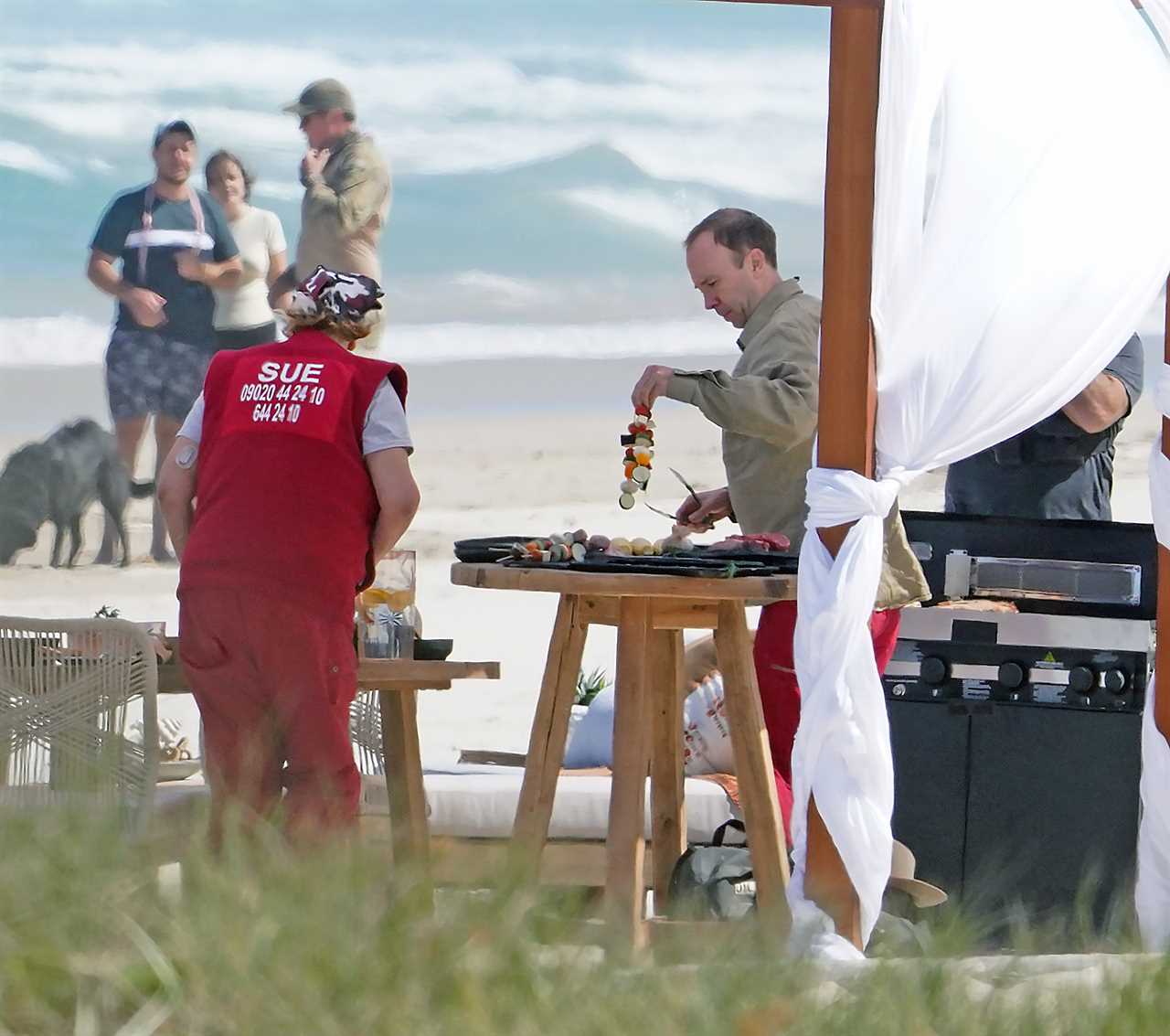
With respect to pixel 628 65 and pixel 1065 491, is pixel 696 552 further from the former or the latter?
pixel 628 65

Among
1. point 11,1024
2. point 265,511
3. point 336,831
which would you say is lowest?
point 11,1024

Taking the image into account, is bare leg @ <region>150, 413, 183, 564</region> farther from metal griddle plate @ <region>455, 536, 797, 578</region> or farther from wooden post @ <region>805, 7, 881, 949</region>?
wooden post @ <region>805, 7, 881, 949</region>

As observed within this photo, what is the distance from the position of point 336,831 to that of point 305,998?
0.18 meters

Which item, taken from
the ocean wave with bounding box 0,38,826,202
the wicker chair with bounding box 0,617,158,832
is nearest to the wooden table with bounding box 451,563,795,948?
the wicker chair with bounding box 0,617,158,832

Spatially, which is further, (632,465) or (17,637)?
(632,465)

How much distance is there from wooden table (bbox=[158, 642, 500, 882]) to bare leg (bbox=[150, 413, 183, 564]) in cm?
651

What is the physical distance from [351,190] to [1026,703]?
26.2 ft

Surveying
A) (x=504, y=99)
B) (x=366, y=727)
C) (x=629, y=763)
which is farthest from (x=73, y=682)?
(x=504, y=99)

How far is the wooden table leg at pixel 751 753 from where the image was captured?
3559mm

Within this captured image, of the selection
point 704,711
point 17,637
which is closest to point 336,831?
point 17,637

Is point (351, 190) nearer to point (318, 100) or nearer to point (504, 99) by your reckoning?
point (318, 100)

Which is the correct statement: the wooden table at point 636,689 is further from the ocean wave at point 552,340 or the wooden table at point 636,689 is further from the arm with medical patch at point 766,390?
the ocean wave at point 552,340

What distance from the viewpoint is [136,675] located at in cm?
347

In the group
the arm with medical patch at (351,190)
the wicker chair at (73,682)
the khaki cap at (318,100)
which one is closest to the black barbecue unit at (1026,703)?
the wicker chair at (73,682)
